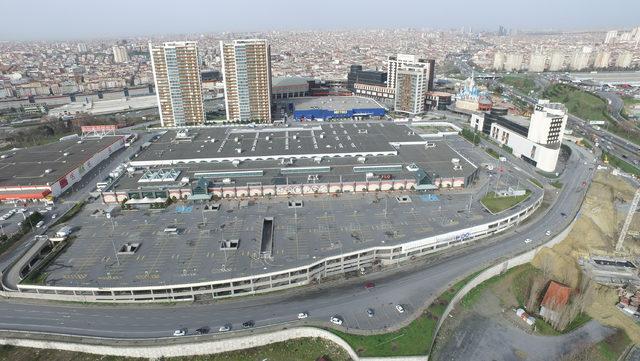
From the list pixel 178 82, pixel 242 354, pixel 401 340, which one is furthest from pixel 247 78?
pixel 401 340

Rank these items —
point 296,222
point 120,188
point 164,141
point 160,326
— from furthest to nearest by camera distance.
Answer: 1. point 164,141
2. point 120,188
3. point 296,222
4. point 160,326

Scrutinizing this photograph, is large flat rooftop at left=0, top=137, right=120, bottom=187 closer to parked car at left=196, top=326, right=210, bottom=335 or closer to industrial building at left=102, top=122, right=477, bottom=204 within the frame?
industrial building at left=102, top=122, right=477, bottom=204

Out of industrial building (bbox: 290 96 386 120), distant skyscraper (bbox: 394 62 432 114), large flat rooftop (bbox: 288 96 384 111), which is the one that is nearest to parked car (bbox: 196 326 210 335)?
industrial building (bbox: 290 96 386 120)

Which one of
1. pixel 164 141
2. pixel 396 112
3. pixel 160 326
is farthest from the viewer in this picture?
pixel 396 112

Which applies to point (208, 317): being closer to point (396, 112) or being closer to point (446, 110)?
point (396, 112)

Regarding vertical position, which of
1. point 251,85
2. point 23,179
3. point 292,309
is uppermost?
point 251,85

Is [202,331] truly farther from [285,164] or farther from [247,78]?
[247,78]

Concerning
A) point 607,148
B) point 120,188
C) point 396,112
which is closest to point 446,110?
point 396,112
